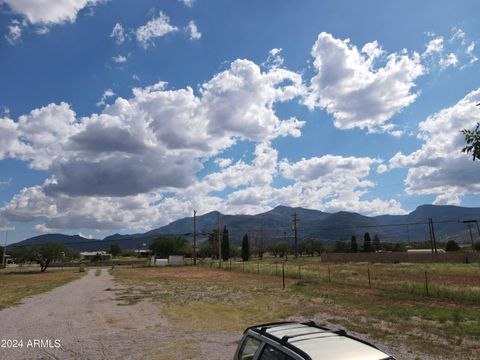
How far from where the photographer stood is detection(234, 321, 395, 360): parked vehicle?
456 cm

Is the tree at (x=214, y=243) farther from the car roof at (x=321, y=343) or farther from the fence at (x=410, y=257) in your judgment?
the car roof at (x=321, y=343)

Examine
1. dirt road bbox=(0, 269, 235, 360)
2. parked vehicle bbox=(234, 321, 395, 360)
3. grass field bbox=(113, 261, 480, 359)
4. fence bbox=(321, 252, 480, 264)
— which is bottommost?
grass field bbox=(113, 261, 480, 359)

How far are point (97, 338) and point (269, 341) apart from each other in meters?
10.2

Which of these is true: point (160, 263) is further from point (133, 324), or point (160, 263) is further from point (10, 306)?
point (133, 324)

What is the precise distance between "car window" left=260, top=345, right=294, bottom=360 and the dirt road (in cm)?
624

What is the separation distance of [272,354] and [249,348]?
0.81 m

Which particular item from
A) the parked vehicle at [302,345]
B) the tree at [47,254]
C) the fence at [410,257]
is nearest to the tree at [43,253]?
the tree at [47,254]

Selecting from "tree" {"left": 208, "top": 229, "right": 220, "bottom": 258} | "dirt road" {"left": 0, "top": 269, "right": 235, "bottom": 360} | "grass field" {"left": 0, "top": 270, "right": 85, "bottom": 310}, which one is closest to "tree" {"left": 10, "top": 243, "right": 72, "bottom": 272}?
"grass field" {"left": 0, "top": 270, "right": 85, "bottom": 310}

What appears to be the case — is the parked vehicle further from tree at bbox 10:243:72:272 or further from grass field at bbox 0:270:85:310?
tree at bbox 10:243:72:272

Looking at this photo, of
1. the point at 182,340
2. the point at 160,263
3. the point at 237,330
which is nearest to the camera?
the point at 182,340

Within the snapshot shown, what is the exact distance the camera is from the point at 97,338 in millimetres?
13508

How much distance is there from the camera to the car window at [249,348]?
569cm

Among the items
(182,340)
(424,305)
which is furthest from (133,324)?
(424,305)

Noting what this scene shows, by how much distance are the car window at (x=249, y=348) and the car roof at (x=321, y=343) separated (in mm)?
166
